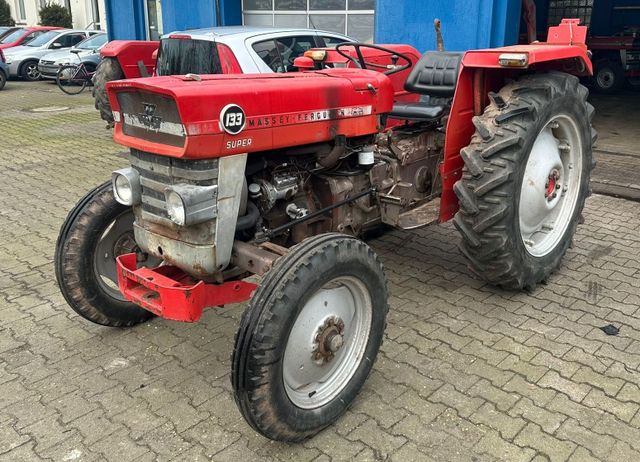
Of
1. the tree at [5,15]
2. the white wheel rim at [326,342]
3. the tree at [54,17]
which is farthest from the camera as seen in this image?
the tree at [5,15]

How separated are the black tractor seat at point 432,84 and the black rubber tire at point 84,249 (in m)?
1.94

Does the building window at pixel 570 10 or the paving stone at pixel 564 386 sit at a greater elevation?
the building window at pixel 570 10

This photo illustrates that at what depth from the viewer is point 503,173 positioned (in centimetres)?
334

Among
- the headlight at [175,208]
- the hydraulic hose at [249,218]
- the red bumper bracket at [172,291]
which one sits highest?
the headlight at [175,208]

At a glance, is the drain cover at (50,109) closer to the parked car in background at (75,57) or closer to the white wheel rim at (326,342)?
the parked car in background at (75,57)

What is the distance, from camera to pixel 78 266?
3158 millimetres

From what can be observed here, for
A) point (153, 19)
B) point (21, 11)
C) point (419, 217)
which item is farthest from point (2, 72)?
point (21, 11)

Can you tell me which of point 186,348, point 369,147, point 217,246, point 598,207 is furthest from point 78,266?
point 598,207

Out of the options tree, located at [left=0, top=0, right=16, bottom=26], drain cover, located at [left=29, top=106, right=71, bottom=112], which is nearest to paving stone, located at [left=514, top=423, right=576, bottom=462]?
drain cover, located at [left=29, top=106, right=71, bottom=112]

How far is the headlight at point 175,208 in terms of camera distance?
2.45 meters

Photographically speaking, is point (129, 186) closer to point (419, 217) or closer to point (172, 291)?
point (172, 291)

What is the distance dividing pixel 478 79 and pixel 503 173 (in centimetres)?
69

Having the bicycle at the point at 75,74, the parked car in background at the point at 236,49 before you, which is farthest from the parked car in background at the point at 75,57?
the parked car in background at the point at 236,49

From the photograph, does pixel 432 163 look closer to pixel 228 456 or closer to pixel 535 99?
pixel 535 99
